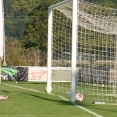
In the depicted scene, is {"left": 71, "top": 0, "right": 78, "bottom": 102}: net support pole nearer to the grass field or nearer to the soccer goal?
the soccer goal

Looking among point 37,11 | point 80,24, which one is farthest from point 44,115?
point 37,11

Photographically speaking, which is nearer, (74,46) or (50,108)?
(50,108)

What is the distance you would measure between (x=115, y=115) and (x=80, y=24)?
23.8ft

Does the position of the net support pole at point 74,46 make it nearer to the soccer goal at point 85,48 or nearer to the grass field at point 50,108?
the soccer goal at point 85,48

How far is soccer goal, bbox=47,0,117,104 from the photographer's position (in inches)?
662

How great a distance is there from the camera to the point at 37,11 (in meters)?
74.2

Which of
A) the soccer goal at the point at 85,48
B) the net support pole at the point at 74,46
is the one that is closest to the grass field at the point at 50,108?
the net support pole at the point at 74,46

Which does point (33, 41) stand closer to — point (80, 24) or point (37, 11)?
point (37, 11)

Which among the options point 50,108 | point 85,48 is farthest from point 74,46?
point 85,48

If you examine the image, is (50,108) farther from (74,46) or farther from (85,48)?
(85,48)

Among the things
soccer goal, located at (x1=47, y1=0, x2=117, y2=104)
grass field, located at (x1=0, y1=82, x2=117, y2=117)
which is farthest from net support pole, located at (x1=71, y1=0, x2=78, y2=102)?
grass field, located at (x1=0, y1=82, x2=117, y2=117)

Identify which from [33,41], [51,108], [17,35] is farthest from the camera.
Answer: [17,35]

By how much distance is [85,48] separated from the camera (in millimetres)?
21922

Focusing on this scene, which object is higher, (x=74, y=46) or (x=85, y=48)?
(x=85, y=48)
